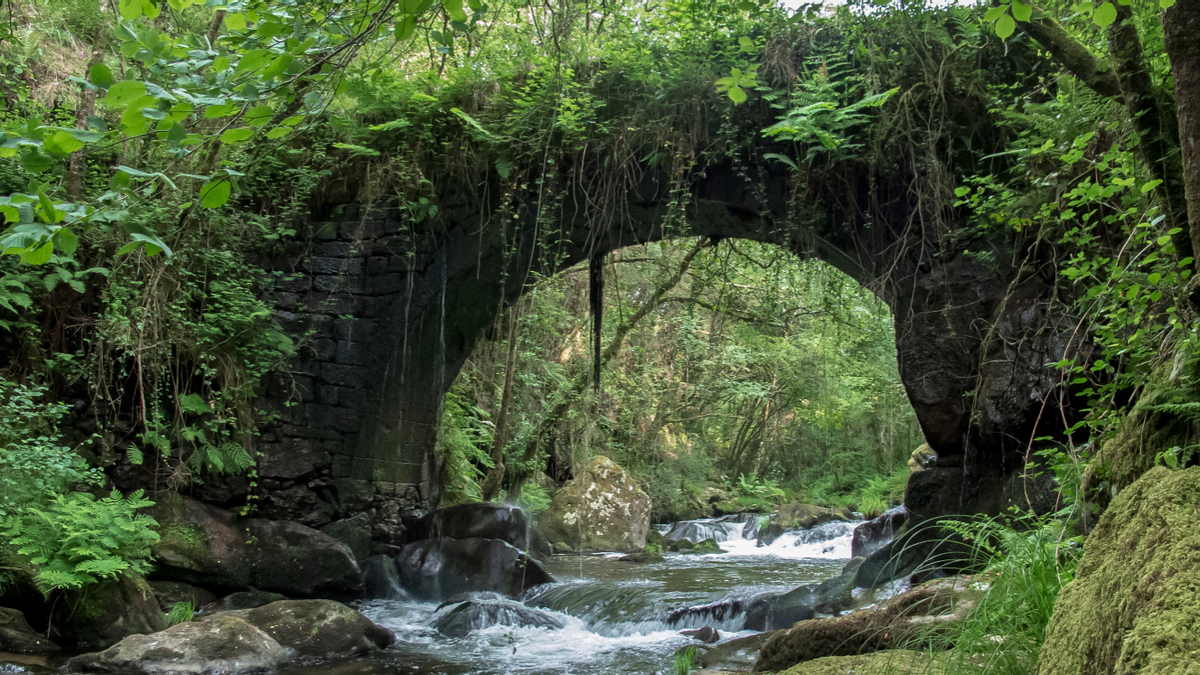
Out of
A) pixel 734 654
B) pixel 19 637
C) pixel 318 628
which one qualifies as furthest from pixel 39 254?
pixel 734 654

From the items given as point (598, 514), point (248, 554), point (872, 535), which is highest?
point (248, 554)

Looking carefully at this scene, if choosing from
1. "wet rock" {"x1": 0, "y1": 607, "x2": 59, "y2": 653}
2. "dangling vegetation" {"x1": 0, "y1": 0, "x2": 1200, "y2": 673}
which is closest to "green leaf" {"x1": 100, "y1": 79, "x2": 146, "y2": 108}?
"dangling vegetation" {"x1": 0, "y1": 0, "x2": 1200, "y2": 673}

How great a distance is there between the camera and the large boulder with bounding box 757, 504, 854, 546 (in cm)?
1277

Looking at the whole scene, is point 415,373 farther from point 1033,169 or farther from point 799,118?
point 1033,169

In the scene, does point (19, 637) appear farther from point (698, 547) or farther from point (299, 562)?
point (698, 547)

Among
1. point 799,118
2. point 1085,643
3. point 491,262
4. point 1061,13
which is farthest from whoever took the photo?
point 491,262

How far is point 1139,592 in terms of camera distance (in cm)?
129

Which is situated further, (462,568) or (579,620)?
(462,568)

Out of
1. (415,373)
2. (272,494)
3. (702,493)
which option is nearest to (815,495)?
(702,493)

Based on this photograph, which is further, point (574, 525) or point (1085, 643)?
point (574, 525)

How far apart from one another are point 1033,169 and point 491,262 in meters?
4.72

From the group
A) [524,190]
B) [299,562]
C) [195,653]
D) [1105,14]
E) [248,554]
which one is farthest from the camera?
[524,190]

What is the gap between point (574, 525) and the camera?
11.3m

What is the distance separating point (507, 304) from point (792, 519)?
7.44 meters
